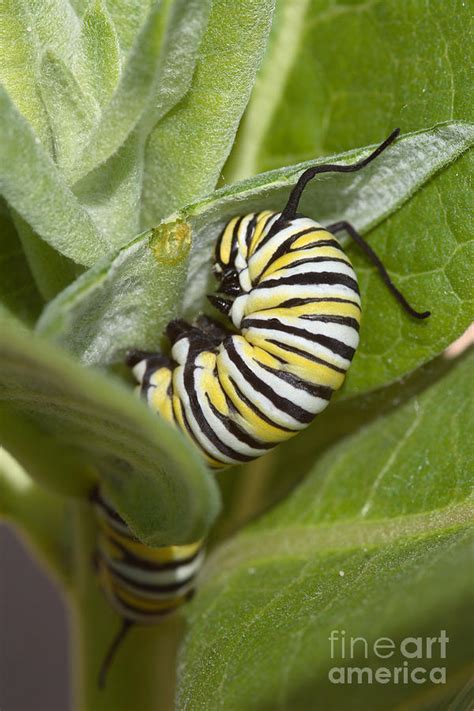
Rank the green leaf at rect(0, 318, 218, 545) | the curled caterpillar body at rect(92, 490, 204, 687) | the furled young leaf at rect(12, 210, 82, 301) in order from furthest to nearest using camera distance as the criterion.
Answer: the curled caterpillar body at rect(92, 490, 204, 687)
the furled young leaf at rect(12, 210, 82, 301)
the green leaf at rect(0, 318, 218, 545)

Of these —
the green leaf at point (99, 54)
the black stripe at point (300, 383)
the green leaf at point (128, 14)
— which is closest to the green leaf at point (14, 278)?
the green leaf at point (99, 54)

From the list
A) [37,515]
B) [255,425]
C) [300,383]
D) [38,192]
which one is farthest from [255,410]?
[37,515]

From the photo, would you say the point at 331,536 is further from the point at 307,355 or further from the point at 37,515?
the point at 37,515


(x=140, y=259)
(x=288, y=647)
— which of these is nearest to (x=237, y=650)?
(x=288, y=647)

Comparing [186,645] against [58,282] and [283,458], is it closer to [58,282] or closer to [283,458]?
[283,458]

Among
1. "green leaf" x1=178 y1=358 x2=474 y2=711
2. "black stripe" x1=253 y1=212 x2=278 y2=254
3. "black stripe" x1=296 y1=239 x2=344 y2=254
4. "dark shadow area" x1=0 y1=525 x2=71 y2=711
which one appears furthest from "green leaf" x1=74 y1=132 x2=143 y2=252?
"dark shadow area" x1=0 y1=525 x2=71 y2=711

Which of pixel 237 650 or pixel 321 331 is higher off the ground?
pixel 321 331

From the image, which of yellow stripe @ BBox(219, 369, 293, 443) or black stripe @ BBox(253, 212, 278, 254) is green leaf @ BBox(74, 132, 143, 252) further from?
yellow stripe @ BBox(219, 369, 293, 443)
